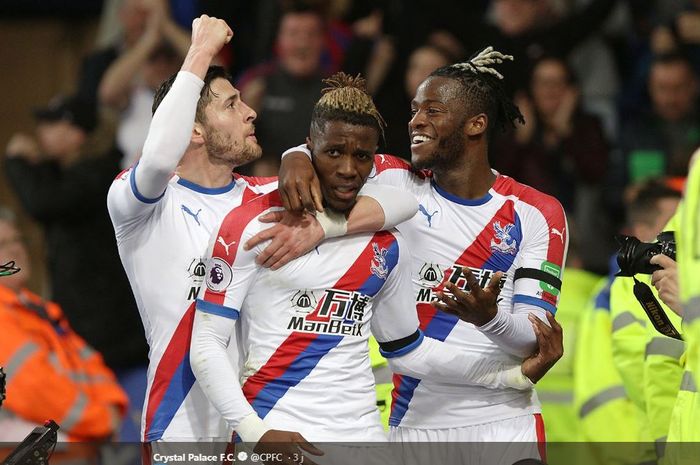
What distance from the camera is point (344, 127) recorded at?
203 inches

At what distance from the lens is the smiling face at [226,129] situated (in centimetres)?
554

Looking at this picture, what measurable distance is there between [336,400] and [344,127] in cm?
100

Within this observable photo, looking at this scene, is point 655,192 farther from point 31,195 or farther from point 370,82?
point 31,195

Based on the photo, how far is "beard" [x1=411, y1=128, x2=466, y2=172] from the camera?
227 inches

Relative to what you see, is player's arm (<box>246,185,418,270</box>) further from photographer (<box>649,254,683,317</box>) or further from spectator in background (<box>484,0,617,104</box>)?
spectator in background (<box>484,0,617,104</box>)

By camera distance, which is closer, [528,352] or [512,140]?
[528,352]

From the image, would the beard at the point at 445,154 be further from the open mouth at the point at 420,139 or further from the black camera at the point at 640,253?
the black camera at the point at 640,253

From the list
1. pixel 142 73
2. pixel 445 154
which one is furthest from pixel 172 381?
pixel 142 73

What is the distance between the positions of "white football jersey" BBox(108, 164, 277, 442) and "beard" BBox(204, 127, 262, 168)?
150 mm

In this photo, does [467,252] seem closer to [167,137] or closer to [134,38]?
[167,137]

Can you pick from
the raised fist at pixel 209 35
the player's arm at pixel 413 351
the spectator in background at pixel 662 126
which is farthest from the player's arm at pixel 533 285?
the spectator in background at pixel 662 126

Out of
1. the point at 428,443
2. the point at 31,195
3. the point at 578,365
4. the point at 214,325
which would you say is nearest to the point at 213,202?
the point at 214,325

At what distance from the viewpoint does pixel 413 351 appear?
5453 mm

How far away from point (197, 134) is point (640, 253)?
5.92ft
